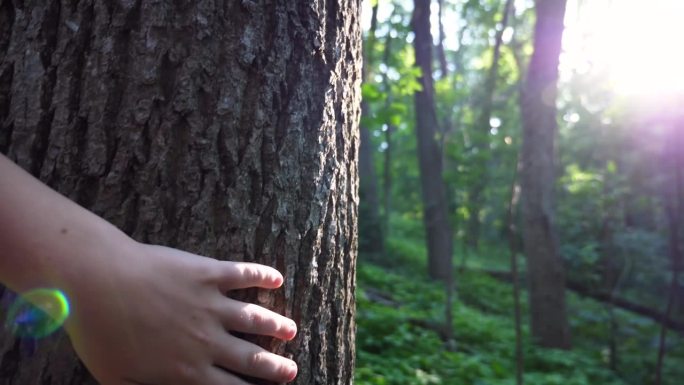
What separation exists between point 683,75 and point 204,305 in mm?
8954

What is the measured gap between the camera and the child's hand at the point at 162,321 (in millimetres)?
786

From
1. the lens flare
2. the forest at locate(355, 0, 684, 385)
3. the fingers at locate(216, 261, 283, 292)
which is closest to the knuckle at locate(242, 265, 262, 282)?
the fingers at locate(216, 261, 283, 292)

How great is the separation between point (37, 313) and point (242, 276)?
0.31m

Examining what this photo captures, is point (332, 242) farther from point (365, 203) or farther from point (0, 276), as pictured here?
point (365, 203)

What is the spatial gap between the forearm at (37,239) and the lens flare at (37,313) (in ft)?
0.06

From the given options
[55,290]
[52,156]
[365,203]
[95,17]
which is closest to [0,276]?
[55,290]

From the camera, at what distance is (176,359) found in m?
0.81

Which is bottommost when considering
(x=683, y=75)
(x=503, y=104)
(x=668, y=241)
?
(x=668, y=241)

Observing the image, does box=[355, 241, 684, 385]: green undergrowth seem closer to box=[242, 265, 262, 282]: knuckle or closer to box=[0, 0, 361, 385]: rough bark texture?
box=[0, 0, 361, 385]: rough bark texture

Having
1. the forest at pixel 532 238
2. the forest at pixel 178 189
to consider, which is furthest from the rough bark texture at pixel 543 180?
the forest at pixel 178 189

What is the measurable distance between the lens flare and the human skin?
1cm

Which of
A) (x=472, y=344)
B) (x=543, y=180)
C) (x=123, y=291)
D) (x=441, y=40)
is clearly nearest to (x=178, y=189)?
(x=123, y=291)

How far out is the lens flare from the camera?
2.61 feet

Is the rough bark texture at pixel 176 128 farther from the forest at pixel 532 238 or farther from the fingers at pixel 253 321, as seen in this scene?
the forest at pixel 532 238
